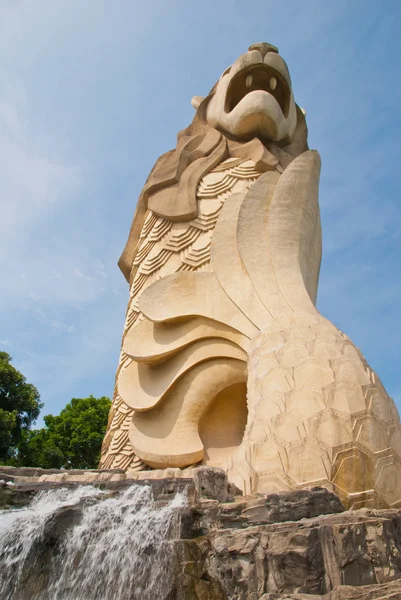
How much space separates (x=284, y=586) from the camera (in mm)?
3430

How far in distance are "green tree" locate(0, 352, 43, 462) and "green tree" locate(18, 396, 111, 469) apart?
114 centimetres

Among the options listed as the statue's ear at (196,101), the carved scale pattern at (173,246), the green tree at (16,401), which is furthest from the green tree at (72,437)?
the statue's ear at (196,101)

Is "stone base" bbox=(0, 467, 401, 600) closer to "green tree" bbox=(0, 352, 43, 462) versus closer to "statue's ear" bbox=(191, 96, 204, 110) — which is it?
"statue's ear" bbox=(191, 96, 204, 110)

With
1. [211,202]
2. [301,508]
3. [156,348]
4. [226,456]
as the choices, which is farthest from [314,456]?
[211,202]

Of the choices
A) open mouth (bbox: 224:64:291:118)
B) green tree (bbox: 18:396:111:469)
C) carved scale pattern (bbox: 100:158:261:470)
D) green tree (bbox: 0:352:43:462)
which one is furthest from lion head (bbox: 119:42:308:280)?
green tree (bbox: 18:396:111:469)

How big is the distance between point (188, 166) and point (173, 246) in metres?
1.65

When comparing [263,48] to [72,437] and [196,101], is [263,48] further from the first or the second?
[72,437]

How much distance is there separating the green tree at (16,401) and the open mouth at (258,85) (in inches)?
340

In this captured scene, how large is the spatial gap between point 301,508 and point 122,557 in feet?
4.50

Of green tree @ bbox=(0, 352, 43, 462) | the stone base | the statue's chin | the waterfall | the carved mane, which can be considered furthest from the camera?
green tree @ bbox=(0, 352, 43, 462)

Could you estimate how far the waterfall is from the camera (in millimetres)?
3795

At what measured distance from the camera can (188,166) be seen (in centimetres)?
984

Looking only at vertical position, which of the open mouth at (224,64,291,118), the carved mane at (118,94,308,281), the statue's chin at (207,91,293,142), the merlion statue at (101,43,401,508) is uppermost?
the open mouth at (224,64,291,118)

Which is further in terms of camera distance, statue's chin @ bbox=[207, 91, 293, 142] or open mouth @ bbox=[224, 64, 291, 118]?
open mouth @ bbox=[224, 64, 291, 118]
